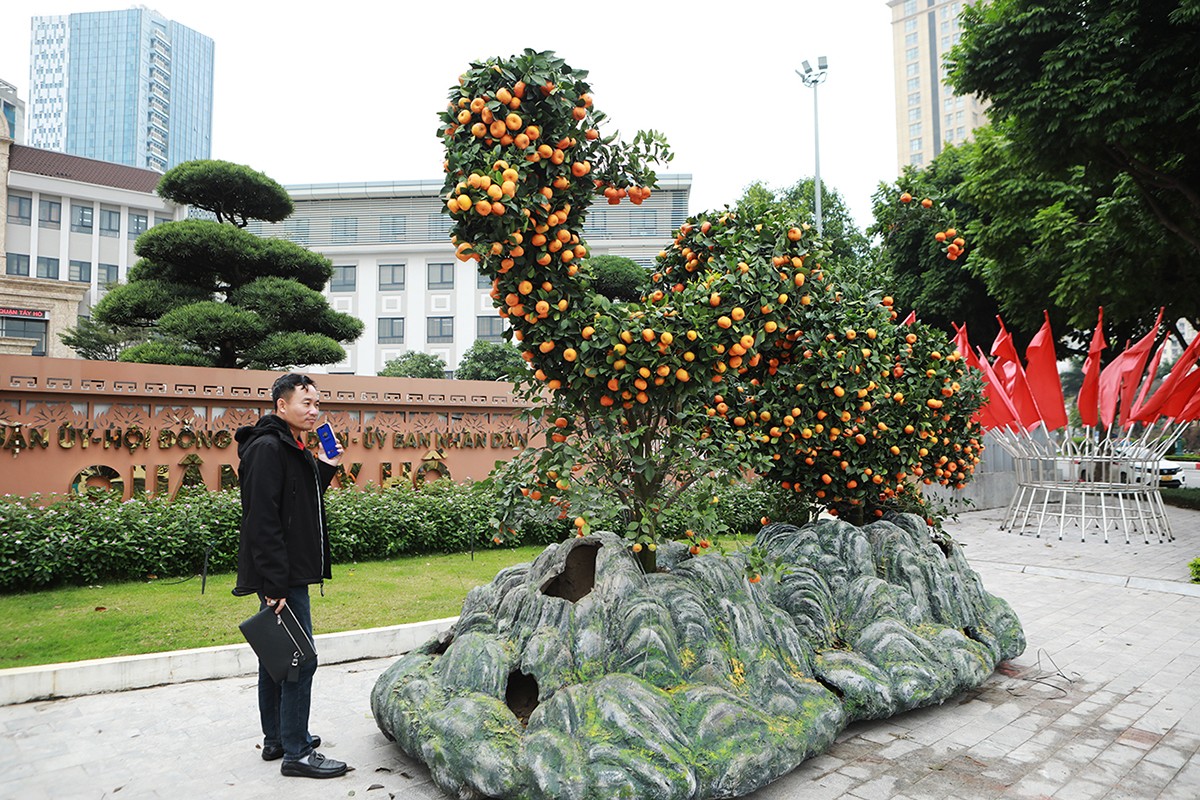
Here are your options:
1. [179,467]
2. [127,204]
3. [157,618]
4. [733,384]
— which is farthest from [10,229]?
[733,384]

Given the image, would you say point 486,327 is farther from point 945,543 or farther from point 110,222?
point 945,543

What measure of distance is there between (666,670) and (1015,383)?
462 inches

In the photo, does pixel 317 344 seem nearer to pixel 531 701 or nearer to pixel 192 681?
pixel 192 681

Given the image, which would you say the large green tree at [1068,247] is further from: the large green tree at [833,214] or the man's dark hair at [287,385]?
the man's dark hair at [287,385]

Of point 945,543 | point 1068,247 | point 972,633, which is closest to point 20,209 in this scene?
point 1068,247

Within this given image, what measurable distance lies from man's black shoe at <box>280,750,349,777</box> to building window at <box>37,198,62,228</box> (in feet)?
156

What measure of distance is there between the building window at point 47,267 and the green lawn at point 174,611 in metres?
43.1

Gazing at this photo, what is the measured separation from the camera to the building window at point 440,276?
3872 centimetres

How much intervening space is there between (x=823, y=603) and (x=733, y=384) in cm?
152

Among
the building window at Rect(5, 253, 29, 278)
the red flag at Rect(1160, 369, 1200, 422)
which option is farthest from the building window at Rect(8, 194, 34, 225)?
the red flag at Rect(1160, 369, 1200, 422)

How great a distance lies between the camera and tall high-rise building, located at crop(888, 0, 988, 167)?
79.9 meters

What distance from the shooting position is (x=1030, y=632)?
690 cm

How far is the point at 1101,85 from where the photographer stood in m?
10.0

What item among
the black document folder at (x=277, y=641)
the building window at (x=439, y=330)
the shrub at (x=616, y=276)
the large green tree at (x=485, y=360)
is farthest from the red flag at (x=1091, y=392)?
the building window at (x=439, y=330)
